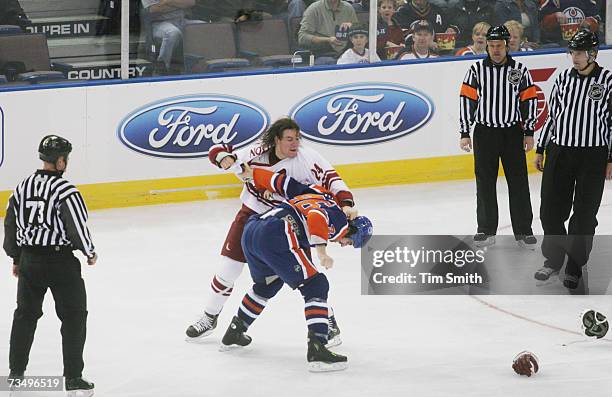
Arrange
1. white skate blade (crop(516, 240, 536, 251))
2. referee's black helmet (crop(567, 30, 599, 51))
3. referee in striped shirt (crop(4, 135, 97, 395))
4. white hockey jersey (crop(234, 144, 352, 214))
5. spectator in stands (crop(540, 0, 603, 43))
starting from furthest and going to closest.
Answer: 1. spectator in stands (crop(540, 0, 603, 43))
2. white skate blade (crop(516, 240, 536, 251))
3. referee's black helmet (crop(567, 30, 599, 51))
4. white hockey jersey (crop(234, 144, 352, 214))
5. referee in striped shirt (crop(4, 135, 97, 395))

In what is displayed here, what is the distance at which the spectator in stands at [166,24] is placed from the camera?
9883 mm

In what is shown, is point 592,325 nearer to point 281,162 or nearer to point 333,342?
point 333,342

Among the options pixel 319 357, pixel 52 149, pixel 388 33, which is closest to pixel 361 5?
pixel 388 33

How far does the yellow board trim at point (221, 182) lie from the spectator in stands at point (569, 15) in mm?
1111

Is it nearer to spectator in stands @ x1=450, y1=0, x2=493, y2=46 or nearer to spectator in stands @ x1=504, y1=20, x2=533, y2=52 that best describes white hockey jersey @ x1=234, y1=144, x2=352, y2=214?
spectator in stands @ x1=450, y1=0, x2=493, y2=46

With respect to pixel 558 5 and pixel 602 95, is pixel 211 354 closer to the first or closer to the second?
pixel 602 95

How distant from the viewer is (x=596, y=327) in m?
6.58

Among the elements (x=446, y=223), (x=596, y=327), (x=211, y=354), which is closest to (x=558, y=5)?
(x=446, y=223)

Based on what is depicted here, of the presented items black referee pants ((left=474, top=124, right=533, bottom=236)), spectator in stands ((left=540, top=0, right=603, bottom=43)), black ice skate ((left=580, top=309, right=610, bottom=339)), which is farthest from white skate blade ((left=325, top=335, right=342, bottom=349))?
spectator in stands ((left=540, top=0, right=603, bottom=43))

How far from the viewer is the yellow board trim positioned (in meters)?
9.72

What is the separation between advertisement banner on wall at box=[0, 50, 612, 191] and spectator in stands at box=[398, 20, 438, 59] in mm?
109

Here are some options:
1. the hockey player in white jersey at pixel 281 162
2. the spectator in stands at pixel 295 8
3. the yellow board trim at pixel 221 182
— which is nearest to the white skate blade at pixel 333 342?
the hockey player in white jersey at pixel 281 162

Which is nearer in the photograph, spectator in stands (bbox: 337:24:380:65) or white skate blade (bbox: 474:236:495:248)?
white skate blade (bbox: 474:236:495:248)

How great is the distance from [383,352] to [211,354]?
82 cm
